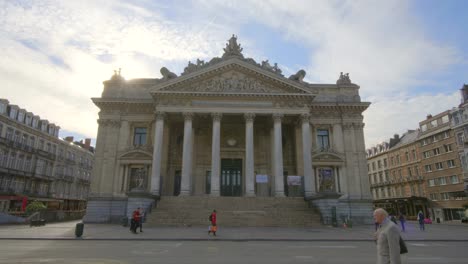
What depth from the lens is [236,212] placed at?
87.1 feet

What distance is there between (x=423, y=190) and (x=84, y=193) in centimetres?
6532

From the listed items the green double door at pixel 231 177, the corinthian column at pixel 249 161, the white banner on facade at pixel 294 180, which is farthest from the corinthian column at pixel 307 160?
the green double door at pixel 231 177

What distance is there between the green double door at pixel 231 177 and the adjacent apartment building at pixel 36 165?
25.0 meters

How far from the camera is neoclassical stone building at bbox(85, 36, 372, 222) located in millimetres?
32594

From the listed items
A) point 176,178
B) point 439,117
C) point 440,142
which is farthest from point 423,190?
point 176,178

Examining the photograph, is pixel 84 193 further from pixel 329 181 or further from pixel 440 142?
pixel 440 142

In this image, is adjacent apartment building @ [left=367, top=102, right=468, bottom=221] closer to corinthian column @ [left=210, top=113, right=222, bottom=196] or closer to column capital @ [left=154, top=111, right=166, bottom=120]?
corinthian column @ [left=210, top=113, right=222, bottom=196]

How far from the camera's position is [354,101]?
37.0 m

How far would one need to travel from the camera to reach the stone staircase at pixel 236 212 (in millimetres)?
25359

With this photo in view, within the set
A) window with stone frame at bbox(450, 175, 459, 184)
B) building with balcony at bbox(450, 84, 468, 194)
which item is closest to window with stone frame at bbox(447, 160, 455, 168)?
window with stone frame at bbox(450, 175, 459, 184)

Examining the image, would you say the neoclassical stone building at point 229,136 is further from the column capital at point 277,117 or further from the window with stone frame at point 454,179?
the window with stone frame at point 454,179

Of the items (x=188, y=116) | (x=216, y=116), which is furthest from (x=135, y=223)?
(x=216, y=116)

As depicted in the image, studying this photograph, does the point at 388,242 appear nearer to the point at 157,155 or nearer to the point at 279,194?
the point at 279,194

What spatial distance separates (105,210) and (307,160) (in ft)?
70.5
